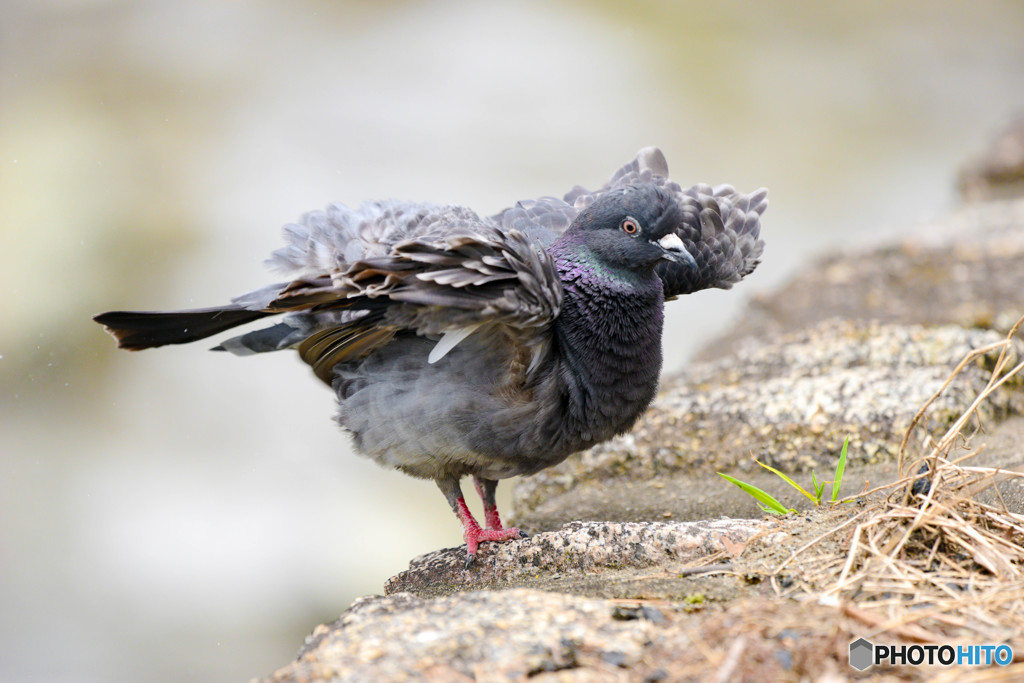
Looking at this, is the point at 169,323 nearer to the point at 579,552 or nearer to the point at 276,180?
the point at 579,552

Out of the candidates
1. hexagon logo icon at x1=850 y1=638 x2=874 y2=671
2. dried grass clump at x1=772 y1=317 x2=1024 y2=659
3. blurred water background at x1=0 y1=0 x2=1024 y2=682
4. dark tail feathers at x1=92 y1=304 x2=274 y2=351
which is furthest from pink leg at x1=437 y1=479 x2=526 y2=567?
blurred water background at x1=0 y1=0 x2=1024 y2=682

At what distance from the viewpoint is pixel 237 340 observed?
12.7ft

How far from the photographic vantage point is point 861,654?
80.7 inches

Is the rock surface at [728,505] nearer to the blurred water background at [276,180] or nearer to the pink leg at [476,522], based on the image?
the pink leg at [476,522]

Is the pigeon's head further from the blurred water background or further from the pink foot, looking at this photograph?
the blurred water background

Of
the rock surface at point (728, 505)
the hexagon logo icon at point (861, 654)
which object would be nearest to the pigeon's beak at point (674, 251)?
the rock surface at point (728, 505)

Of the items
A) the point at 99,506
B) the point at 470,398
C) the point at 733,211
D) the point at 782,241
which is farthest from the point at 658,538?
the point at 782,241

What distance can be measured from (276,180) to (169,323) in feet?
28.9

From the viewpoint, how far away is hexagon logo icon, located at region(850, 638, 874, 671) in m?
2.03

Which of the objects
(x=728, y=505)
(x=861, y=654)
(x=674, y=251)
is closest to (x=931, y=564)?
(x=861, y=654)

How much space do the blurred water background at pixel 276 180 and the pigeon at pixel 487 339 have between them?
4.51 meters

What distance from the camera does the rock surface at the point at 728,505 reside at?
2.15 m

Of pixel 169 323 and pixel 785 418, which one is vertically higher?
pixel 169 323

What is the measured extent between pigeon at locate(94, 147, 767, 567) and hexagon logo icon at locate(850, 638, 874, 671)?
1.60 m
